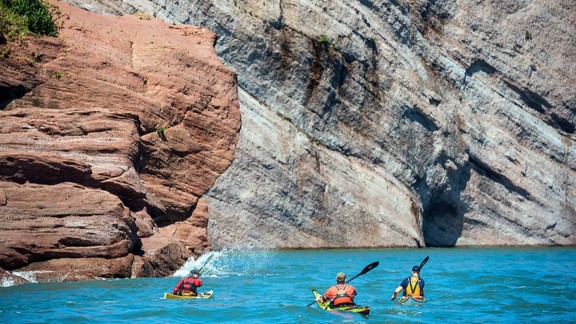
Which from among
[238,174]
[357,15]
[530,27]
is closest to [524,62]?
[530,27]

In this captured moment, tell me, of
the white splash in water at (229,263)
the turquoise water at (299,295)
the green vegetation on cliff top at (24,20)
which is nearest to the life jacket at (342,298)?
the turquoise water at (299,295)

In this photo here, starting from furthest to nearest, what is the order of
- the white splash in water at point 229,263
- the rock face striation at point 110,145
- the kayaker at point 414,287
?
1. the white splash in water at point 229,263
2. the rock face striation at point 110,145
3. the kayaker at point 414,287

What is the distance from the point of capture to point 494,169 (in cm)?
4931

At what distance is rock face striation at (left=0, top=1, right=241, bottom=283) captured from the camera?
81.7ft

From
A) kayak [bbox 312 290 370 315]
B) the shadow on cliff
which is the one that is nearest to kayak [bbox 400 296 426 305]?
kayak [bbox 312 290 370 315]

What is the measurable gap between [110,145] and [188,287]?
767 centimetres

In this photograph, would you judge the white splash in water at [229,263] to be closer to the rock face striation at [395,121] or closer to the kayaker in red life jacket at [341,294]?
the rock face striation at [395,121]

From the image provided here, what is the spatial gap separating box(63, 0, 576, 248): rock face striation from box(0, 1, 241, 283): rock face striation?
7.75ft

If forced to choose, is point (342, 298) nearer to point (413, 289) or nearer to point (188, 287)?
point (413, 289)

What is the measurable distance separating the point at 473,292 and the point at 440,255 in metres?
13.9

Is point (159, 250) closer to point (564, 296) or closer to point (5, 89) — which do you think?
point (5, 89)

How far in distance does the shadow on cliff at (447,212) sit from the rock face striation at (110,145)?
14.3m

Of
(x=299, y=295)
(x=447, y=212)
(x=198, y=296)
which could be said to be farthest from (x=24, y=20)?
(x=447, y=212)

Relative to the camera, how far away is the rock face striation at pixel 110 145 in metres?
24.9
